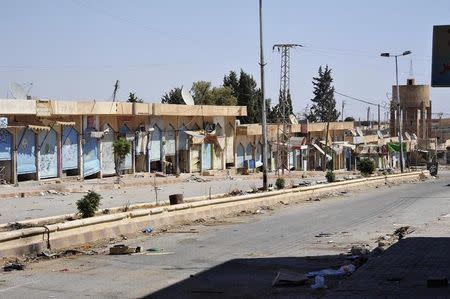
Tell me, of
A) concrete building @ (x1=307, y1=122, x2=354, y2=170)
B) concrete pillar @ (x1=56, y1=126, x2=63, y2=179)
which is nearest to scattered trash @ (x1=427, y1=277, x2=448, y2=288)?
concrete pillar @ (x1=56, y1=126, x2=63, y2=179)

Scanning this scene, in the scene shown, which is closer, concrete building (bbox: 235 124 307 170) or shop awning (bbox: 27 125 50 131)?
shop awning (bbox: 27 125 50 131)

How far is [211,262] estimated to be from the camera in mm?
11906

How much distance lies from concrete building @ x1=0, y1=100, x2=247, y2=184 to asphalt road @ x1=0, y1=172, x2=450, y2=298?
18.0m

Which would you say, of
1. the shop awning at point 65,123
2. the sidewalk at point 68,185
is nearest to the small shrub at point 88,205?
the sidewalk at point 68,185

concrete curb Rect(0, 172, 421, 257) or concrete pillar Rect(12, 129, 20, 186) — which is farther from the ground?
concrete pillar Rect(12, 129, 20, 186)

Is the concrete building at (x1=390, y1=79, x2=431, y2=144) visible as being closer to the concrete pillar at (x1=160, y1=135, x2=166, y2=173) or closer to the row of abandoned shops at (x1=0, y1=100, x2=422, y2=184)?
the row of abandoned shops at (x1=0, y1=100, x2=422, y2=184)

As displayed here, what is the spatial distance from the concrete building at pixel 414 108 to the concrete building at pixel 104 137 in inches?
2336

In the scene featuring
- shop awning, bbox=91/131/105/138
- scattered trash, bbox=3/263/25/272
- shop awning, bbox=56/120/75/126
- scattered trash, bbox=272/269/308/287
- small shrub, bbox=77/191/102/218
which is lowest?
scattered trash, bbox=3/263/25/272

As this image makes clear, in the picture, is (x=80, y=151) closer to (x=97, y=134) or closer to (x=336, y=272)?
(x=97, y=134)

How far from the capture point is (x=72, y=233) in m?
13.8

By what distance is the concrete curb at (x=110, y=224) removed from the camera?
483 inches

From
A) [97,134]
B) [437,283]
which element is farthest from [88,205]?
[97,134]

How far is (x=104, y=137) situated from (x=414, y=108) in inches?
3127

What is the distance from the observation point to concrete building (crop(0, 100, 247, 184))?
35188 mm
